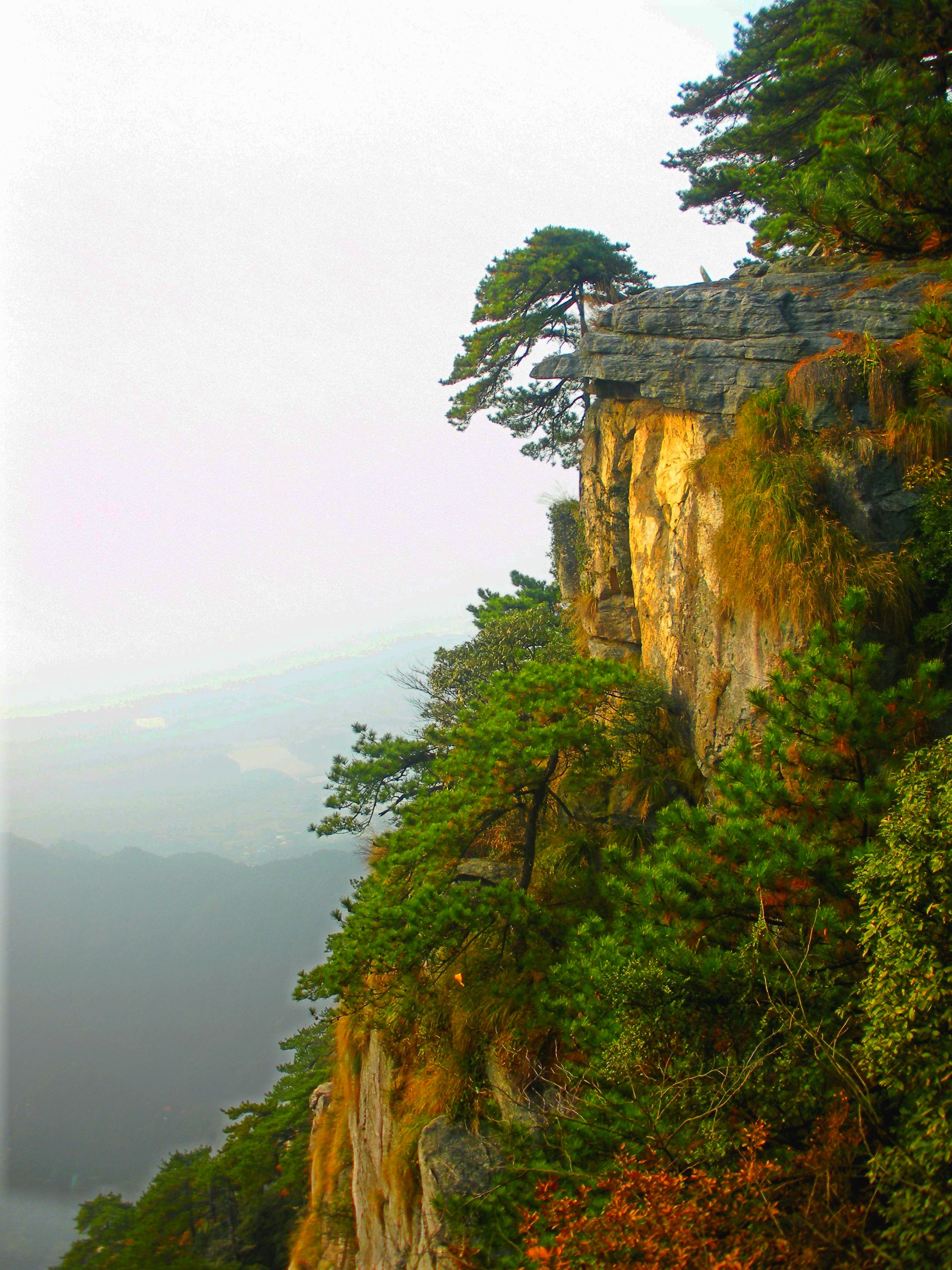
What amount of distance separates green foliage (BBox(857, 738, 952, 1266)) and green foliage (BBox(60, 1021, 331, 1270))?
18.0m

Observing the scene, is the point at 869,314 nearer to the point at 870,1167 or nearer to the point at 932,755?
the point at 932,755

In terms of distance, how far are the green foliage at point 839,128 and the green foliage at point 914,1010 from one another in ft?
25.3

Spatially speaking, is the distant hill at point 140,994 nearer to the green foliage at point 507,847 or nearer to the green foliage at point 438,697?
the green foliage at point 438,697

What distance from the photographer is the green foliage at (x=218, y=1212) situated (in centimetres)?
1697

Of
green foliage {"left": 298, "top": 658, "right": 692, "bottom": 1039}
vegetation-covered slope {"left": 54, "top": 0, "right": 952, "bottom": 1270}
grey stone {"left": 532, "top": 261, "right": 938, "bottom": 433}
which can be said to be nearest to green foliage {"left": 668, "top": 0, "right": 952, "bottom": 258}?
vegetation-covered slope {"left": 54, "top": 0, "right": 952, "bottom": 1270}

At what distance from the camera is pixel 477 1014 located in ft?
25.9

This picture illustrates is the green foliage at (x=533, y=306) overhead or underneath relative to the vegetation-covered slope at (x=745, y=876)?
overhead

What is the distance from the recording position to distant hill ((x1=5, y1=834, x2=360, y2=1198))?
74.8 meters

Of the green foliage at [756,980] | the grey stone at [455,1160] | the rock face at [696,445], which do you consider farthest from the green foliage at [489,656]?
A: the green foliage at [756,980]

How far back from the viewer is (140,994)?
102m

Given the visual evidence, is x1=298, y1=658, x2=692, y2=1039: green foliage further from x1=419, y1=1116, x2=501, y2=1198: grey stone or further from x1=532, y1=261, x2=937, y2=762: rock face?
x1=532, y1=261, x2=937, y2=762: rock face

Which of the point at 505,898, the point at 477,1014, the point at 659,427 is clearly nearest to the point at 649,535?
the point at 659,427

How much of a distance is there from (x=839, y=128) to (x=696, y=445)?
5.28 meters

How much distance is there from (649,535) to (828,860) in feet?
25.5
